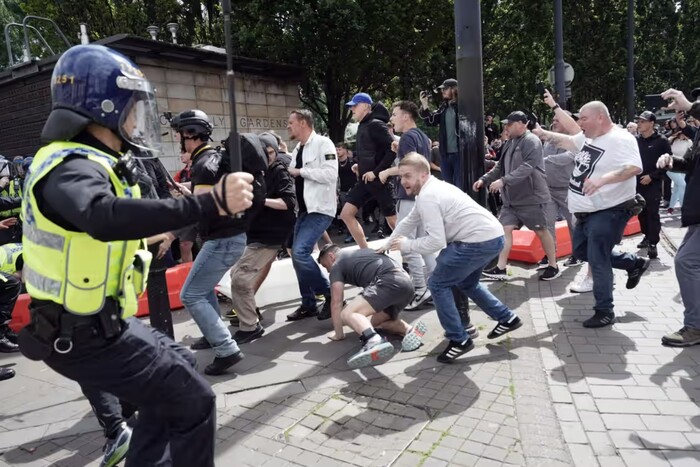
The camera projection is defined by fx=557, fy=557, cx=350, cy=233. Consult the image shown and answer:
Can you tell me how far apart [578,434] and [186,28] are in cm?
1765

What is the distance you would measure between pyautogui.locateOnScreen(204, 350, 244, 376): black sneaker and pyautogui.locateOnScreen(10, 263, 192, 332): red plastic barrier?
39.7 inches

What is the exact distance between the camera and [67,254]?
→ 2049mm

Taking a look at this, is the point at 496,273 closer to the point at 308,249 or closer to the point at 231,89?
the point at 308,249

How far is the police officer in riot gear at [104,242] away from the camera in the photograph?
1.92 m

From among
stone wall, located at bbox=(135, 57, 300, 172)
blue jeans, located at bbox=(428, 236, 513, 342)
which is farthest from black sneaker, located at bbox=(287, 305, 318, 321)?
stone wall, located at bbox=(135, 57, 300, 172)

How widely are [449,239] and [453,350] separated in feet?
2.73

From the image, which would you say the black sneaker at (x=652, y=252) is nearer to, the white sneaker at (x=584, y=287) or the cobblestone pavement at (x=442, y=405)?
the white sneaker at (x=584, y=287)

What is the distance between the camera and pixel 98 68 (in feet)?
6.95

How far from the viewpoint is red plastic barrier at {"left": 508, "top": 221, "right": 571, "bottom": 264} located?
7.23m

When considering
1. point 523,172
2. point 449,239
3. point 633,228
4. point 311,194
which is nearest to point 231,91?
point 449,239

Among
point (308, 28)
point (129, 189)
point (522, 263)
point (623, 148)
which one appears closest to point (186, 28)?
point (308, 28)

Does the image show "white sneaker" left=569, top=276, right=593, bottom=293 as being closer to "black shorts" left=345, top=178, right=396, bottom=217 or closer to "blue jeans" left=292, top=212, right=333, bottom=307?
"black shorts" left=345, top=178, right=396, bottom=217

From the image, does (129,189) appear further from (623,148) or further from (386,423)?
(623,148)

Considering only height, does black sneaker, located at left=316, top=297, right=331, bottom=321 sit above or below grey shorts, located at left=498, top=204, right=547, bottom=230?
below
